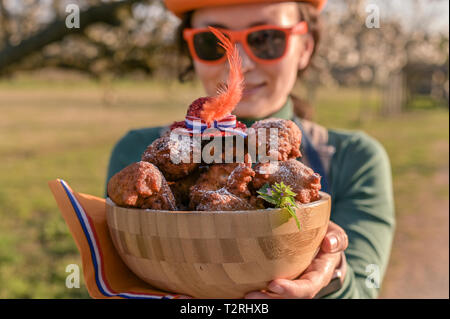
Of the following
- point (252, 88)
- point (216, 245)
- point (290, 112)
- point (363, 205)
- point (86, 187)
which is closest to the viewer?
point (216, 245)

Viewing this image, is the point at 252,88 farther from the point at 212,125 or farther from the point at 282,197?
the point at 282,197

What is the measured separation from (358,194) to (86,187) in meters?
8.22

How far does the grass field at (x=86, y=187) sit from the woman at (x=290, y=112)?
0.35 metres

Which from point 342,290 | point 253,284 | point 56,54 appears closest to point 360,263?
point 342,290

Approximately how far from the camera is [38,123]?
76.7ft

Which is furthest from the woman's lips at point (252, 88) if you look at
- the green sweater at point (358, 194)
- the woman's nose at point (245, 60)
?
the green sweater at point (358, 194)

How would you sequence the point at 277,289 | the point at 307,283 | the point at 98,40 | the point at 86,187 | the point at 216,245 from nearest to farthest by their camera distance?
the point at 216,245 < the point at 277,289 < the point at 307,283 < the point at 98,40 < the point at 86,187

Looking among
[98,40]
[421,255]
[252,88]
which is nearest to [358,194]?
[252,88]

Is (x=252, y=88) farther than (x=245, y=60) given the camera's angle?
Yes

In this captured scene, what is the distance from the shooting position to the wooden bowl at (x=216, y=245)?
49.0 inches

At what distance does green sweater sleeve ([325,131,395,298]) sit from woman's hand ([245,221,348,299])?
0.41 metres

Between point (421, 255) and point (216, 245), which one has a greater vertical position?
point (216, 245)

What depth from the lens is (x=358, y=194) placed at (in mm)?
2451

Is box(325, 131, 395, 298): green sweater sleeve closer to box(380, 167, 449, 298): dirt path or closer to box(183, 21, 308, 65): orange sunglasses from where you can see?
box(183, 21, 308, 65): orange sunglasses
